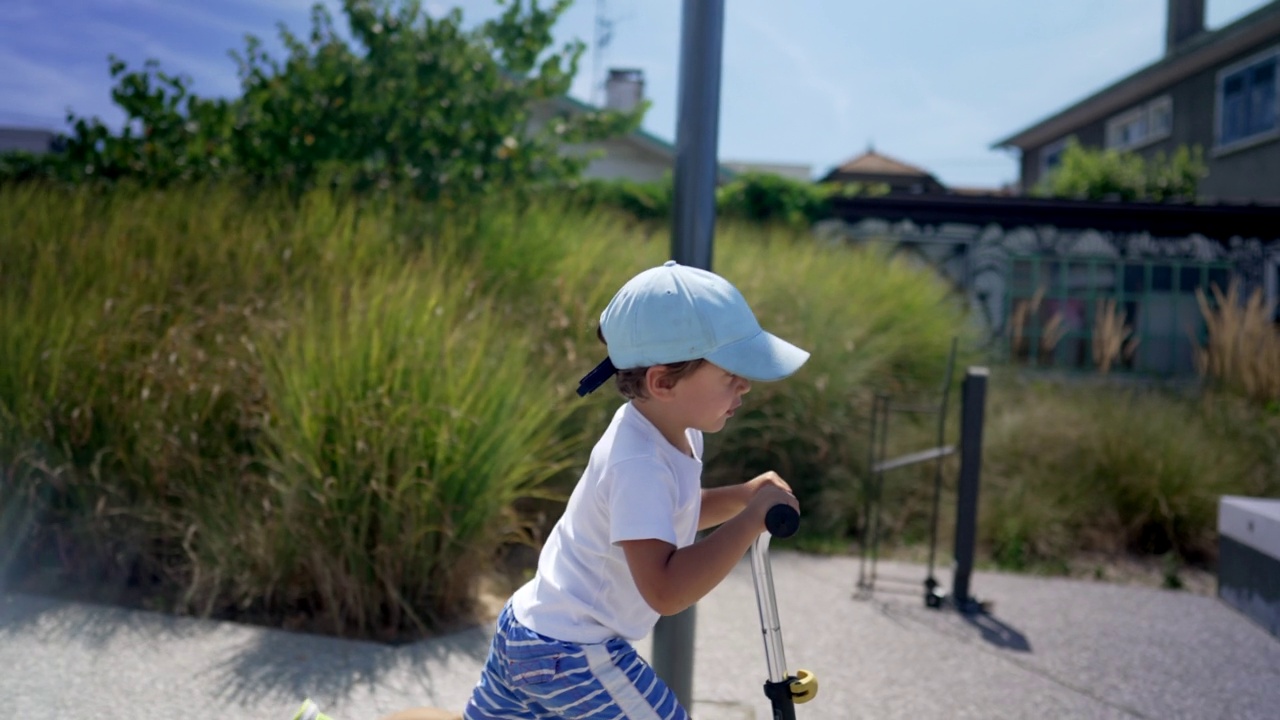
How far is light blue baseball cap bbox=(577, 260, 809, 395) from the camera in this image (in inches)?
78.4

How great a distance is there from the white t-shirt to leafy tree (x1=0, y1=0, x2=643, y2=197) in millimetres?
6815

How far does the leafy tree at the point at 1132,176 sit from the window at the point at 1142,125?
103cm

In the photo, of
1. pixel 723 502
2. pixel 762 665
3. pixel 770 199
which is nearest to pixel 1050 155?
pixel 770 199

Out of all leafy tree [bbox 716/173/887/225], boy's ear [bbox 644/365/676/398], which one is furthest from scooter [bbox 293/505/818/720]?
leafy tree [bbox 716/173/887/225]

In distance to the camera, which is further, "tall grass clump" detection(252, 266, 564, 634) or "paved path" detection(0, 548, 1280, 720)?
"tall grass clump" detection(252, 266, 564, 634)

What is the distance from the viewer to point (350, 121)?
8781 mm

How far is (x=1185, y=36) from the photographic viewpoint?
23.8 m

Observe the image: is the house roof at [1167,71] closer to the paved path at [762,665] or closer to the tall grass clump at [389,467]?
the paved path at [762,665]

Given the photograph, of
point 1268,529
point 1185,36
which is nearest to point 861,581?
point 1268,529

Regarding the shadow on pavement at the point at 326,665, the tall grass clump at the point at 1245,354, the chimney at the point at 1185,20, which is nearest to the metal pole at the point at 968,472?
the shadow on pavement at the point at 326,665

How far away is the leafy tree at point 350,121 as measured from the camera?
8703 mm

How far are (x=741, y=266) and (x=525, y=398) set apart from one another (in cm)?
359

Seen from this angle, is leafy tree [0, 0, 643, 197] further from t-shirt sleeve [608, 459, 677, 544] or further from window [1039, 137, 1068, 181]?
window [1039, 137, 1068, 181]

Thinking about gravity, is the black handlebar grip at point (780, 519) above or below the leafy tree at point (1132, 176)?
below
